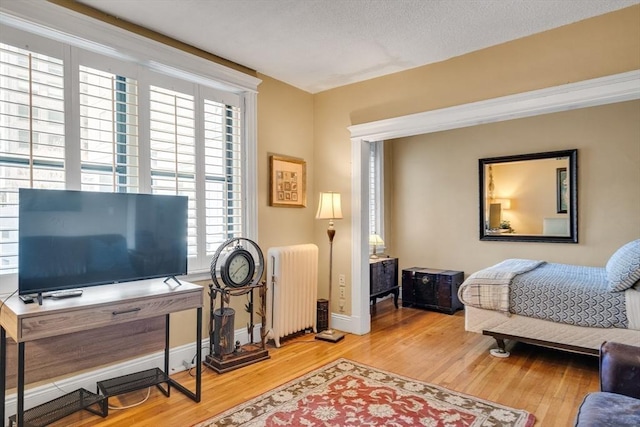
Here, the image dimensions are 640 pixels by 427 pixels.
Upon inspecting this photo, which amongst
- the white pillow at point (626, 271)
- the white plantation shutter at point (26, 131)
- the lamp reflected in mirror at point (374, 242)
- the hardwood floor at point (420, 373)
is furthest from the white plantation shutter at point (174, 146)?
the white pillow at point (626, 271)

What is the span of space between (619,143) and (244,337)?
4.72 m

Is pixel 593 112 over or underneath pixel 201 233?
over

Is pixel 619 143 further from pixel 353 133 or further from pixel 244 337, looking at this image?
pixel 244 337

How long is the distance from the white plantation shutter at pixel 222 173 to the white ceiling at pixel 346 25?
0.55 metres

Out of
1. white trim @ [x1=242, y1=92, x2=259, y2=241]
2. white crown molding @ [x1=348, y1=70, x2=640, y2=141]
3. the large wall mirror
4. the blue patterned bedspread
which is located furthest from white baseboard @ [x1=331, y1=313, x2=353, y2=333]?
the large wall mirror

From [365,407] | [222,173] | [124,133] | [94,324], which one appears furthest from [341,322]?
[124,133]

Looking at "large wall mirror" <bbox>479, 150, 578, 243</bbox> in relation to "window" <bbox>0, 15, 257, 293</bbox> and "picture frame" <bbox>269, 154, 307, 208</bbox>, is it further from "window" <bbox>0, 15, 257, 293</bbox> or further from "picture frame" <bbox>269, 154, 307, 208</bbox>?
"window" <bbox>0, 15, 257, 293</bbox>

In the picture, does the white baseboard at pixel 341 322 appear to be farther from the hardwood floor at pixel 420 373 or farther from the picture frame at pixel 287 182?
the picture frame at pixel 287 182

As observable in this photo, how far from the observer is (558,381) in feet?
9.66

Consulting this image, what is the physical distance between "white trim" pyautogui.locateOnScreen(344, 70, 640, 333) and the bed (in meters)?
1.10

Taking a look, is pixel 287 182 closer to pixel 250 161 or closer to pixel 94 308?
pixel 250 161

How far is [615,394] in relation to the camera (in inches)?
65.8

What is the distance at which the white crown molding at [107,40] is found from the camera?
7.77 feet

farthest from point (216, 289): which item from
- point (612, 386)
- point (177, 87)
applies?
point (612, 386)
